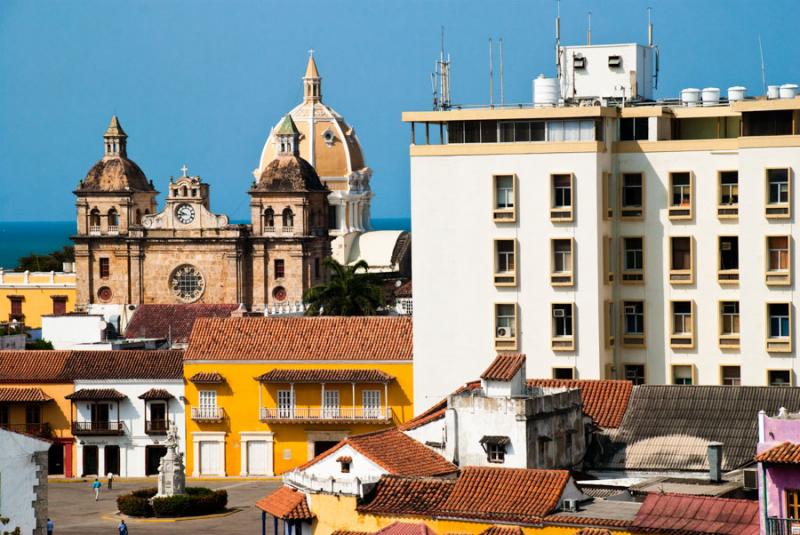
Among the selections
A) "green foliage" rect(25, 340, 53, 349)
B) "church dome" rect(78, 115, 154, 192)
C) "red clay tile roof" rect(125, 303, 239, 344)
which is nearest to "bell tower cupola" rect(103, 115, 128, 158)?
"church dome" rect(78, 115, 154, 192)

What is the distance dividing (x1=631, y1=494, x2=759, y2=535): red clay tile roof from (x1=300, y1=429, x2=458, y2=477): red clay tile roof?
6.90 m

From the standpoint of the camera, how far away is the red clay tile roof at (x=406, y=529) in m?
44.6

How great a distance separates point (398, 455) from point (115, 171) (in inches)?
3753

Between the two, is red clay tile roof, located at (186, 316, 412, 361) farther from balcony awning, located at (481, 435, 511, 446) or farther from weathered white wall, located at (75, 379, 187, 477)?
balcony awning, located at (481, 435, 511, 446)

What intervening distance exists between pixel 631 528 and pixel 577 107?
25395mm

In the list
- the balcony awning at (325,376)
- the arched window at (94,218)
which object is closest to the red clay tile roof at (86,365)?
the balcony awning at (325,376)

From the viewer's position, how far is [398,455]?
50.6 m

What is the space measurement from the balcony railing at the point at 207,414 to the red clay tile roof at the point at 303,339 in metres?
1.72

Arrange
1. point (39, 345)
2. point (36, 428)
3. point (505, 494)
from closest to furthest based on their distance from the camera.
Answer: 1. point (505, 494)
2. point (36, 428)
3. point (39, 345)

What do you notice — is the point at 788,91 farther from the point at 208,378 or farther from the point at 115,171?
the point at 115,171

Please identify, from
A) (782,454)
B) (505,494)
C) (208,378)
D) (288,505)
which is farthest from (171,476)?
(782,454)

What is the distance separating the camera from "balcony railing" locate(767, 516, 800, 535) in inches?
1645

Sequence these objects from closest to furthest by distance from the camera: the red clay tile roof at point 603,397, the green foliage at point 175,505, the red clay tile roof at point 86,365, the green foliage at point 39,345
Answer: the red clay tile roof at point 603,397, the green foliage at point 175,505, the red clay tile roof at point 86,365, the green foliage at point 39,345

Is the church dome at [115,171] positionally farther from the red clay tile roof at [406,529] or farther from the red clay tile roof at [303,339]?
the red clay tile roof at [406,529]
